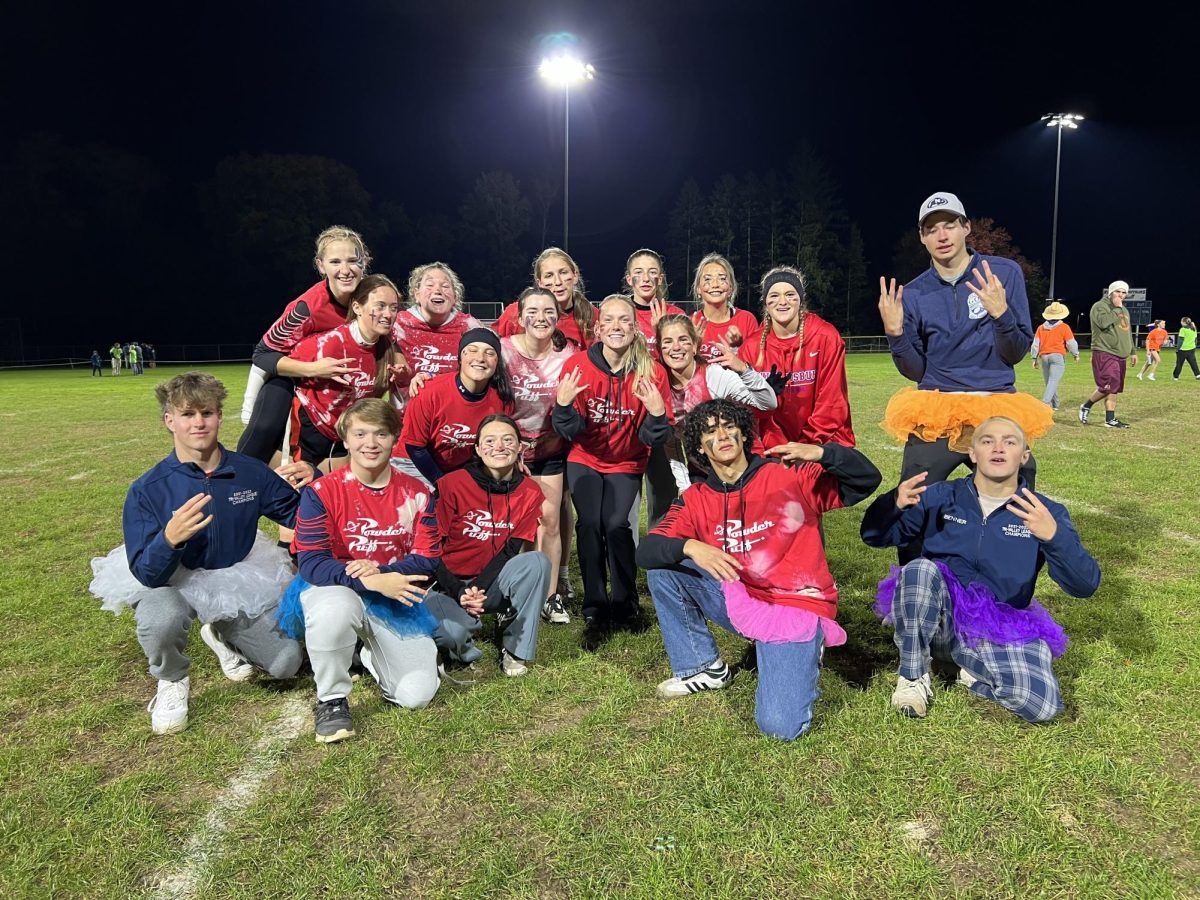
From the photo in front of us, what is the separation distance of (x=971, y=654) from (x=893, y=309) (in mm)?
1632

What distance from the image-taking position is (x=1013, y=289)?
348cm

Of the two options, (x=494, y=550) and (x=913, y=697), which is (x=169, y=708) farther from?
(x=913, y=697)

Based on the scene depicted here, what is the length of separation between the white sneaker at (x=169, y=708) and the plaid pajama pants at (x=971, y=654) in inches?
116

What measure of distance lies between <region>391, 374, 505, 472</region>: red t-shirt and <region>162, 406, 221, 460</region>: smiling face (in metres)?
1.01

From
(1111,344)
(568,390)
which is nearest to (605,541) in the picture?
(568,390)

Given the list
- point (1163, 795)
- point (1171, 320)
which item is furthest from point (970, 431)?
point (1171, 320)

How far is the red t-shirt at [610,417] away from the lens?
3982mm

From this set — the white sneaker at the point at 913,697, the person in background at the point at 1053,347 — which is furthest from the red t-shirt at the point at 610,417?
the person in background at the point at 1053,347

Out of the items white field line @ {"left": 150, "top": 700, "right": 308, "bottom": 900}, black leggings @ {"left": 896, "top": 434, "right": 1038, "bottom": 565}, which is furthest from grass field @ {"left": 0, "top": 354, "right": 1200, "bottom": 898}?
black leggings @ {"left": 896, "top": 434, "right": 1038, "bottom": 565}

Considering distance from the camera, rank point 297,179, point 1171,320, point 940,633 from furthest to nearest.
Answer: point 1171,320 < point 297,179 < point 940,633

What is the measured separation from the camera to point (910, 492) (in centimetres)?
312

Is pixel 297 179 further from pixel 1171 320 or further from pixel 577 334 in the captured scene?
pixel 1171 320

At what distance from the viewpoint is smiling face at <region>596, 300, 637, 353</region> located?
13.2 feet

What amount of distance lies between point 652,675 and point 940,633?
49.6 inches
